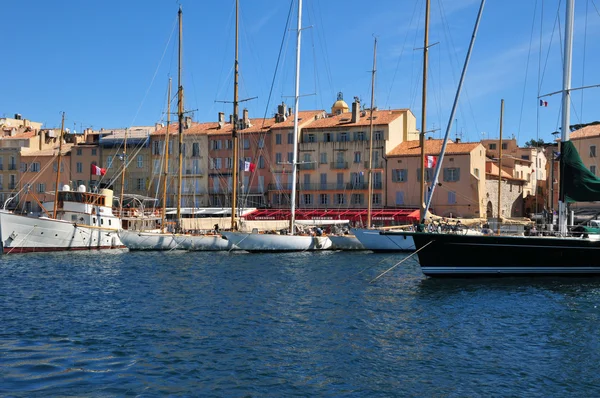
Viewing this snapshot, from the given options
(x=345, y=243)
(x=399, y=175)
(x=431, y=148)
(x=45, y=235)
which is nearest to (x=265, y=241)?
(x=345, y=243)

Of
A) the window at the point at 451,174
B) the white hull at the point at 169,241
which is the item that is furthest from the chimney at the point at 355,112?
the white hull at the point at 169,241

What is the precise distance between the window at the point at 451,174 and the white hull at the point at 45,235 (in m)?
35.7

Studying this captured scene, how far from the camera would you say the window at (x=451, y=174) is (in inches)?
2763

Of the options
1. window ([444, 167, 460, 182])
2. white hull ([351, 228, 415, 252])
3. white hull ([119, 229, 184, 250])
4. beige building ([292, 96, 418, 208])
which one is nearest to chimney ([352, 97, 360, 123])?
beige building ([292, 96, 418, 208])

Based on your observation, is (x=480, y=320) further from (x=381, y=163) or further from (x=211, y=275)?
(x=381, y=163)

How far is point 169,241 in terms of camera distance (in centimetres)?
5444

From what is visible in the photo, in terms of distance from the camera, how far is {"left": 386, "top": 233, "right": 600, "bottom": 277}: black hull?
1171 inches

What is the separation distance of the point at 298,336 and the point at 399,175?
178 feet

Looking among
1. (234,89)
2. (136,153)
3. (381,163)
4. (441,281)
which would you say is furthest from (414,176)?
(441,281)

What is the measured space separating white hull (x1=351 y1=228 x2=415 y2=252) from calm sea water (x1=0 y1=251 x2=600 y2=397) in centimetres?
1870

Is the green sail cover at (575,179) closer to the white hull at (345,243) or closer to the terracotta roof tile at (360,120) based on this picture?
the white hull at (345,243)

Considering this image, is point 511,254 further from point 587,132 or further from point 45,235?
point 587,132

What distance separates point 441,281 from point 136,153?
62.3 metres

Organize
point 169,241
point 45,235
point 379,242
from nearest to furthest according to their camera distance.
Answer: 1. point 45,235
2. point 379,242
3. point 169,241
